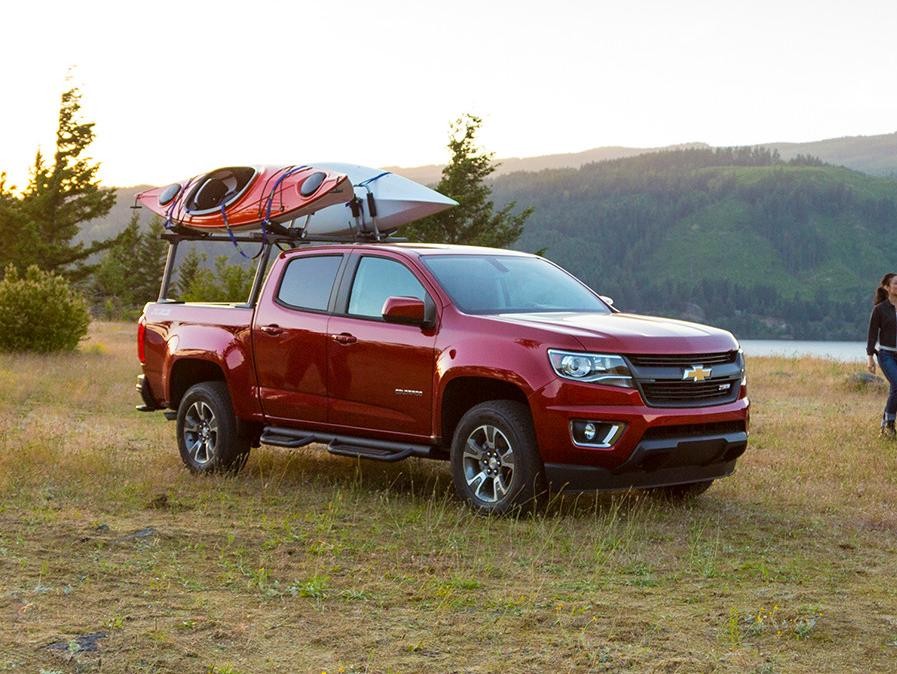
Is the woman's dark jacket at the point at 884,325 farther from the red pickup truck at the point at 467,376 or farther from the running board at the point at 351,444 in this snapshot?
the running board at the point at 351,444

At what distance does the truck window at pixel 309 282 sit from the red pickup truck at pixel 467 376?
0.01 m

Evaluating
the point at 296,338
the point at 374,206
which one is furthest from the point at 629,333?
the point at 374,206

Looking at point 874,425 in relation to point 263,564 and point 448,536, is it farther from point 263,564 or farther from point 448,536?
point 263,564

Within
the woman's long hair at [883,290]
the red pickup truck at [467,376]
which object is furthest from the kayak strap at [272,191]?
the woman's long hair at [883,290]

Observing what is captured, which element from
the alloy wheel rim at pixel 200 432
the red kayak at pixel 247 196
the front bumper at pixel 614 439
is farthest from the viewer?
the alloy wheel rim at pixel 200 432

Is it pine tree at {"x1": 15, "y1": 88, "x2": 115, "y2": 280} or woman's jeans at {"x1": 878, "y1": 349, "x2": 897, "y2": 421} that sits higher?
pine tree at {"x1": 15, "y1": 88, "x2": 115, "y2": 280}

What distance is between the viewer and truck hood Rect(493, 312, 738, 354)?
26.3 feet

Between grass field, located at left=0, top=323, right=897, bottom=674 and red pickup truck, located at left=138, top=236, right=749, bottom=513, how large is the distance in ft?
1.30

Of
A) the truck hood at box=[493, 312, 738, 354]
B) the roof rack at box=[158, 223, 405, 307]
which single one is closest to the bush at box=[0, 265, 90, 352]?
the roof rack at box=[158, 223, 405, 307]

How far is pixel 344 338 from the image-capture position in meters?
9.23

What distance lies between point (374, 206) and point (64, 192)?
46.3 metres

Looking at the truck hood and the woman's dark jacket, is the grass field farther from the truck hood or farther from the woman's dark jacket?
the woman's dark jacket

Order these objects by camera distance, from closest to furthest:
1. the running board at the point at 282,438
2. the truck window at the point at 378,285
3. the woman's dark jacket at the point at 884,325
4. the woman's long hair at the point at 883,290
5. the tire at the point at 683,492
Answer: the truck window at the point at 378,285
the tire at the point at 683,492
the running board at the point at 282,438
the woman's dark jacket at the point at 884,325
the woman's long hair at the point at 883,290

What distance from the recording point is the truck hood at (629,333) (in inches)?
316
